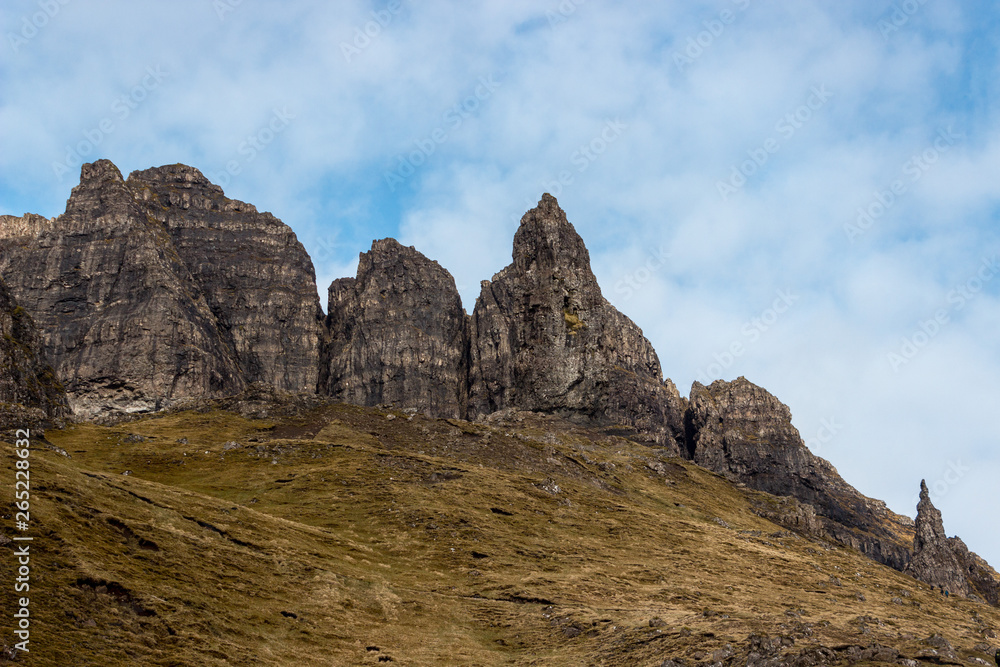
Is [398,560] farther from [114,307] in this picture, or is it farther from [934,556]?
[114,307]

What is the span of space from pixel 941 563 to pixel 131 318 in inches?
6443

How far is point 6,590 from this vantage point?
45.1 metres

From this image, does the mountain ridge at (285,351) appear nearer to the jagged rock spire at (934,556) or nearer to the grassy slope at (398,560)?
the jagged rock spire at (934,556)

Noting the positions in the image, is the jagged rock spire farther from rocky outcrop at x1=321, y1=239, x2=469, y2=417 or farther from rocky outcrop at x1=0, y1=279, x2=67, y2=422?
rocky outcrop at x1=0, y1=279, x2=67, y2=422

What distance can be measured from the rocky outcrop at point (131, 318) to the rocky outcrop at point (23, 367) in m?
38.6

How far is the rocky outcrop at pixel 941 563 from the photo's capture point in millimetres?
146250

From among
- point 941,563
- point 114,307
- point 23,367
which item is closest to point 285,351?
point 114,307

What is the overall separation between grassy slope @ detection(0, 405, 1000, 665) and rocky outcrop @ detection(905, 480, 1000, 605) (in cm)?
2157

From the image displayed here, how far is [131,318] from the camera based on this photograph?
175750mm

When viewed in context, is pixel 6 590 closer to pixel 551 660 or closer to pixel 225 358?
pixel 551 660

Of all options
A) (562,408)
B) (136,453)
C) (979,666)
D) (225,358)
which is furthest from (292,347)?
(979,666)

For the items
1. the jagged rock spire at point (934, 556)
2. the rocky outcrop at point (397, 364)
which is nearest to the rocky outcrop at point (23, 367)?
the rocky outcrop at point (397, 364)

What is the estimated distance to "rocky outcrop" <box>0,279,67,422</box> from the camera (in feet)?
377

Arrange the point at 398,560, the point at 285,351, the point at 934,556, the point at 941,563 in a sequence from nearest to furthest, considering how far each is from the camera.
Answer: the point at 398,560
the point at 941,563
the point at 934,556
the point at 285,351
